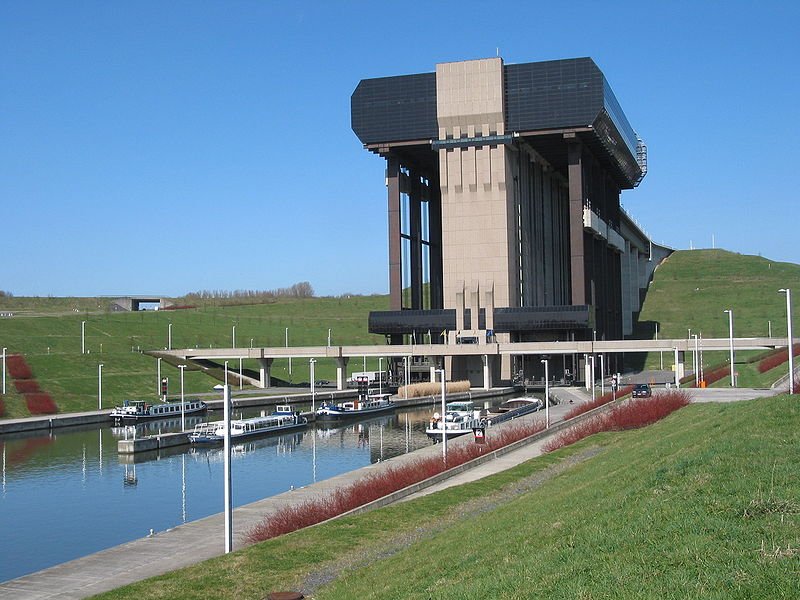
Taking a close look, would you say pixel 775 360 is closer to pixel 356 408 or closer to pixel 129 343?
pixel 356 408

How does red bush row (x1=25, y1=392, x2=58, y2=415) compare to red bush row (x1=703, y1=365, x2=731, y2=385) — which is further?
red bush row (x1=703, y1=365, x2=731, y2=385)

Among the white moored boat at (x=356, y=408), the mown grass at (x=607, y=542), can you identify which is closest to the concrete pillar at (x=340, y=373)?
the white moored boat at (x=356, y=408)

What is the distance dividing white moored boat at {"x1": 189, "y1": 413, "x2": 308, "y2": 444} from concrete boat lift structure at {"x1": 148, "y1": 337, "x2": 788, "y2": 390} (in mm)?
36355

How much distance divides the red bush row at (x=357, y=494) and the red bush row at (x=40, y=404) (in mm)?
51133

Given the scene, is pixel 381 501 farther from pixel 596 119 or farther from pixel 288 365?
pixel 288 365

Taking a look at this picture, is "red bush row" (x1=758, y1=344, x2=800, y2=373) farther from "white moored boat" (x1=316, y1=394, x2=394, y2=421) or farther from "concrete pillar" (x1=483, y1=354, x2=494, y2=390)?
"white moored boat" (x1=316, y1=394, x2=394, y2=421)

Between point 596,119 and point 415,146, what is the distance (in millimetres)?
25748

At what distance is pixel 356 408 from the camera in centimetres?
9544

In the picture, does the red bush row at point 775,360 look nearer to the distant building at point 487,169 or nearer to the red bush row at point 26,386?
the distant building at point 487,169

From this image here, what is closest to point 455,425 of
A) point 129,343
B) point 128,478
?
point 128,478

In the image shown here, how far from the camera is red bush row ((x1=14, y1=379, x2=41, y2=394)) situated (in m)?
97.3

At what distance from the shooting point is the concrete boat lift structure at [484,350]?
11969 cm

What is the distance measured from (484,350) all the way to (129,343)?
56.2m

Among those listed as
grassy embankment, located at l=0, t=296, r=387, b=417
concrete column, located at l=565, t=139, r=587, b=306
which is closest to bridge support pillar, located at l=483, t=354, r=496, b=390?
concrete column, located at l=565, t=139, r=587, b=306
